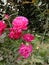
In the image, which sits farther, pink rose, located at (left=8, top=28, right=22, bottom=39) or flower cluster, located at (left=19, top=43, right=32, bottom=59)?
pink rose, located at (left=8, top=28, right=22, bottom=39)

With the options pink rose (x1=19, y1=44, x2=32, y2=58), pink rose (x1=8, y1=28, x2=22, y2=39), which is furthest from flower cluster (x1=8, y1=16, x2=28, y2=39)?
pink rose (x1=19, y1=44, x2=32, y2=58)

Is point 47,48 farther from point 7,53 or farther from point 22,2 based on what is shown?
point 22,2

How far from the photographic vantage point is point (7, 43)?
107 inches

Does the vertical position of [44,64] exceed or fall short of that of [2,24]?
it falls short

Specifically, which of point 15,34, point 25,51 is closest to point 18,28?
point 15,34

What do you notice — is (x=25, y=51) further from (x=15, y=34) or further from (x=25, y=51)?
(x=15, y=34)

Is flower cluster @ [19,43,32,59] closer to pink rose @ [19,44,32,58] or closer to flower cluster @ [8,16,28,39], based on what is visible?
pink rose @ [19,44,32,58]

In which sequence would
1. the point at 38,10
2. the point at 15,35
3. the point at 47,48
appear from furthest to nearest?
the point at 38,10
the point at 47,48
the point at 15,35

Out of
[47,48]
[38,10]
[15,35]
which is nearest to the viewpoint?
[15,35]

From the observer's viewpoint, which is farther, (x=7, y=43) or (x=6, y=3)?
(x=6, y=3)

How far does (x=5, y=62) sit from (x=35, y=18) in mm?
1847

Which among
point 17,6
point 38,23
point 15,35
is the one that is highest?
point 15,35

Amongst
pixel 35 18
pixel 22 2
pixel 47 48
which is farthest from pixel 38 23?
pixel 47 48

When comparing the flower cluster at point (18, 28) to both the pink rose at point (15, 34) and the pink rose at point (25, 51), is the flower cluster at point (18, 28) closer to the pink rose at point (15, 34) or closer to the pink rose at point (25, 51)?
the pink rose at point (15, 34)
